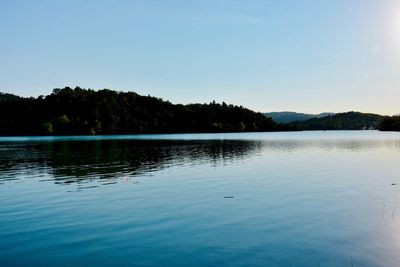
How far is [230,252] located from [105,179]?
103ft

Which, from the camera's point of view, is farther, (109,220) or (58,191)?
(58,191)

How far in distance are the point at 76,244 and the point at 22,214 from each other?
10112 mm

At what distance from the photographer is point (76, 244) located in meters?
21.5

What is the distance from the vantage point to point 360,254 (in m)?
19.3

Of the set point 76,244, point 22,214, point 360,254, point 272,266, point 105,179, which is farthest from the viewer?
point 105,179

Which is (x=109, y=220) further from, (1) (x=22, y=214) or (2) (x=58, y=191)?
(2) (x=58, y=191)

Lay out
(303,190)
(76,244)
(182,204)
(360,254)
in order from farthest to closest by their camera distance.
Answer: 1. (303,190)
2. (182,204)
3. (76,244)
4. (360,254)

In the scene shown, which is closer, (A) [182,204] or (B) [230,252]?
(B) [230,252]

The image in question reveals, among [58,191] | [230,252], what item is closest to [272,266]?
[230,252]

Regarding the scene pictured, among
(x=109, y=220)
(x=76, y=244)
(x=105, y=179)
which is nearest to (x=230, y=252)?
(x=76, y=244)

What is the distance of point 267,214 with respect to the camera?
28.5 meters

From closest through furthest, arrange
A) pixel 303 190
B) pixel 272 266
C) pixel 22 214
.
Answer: pixel 272 266 < pixel 22 214 < pixel 303 190

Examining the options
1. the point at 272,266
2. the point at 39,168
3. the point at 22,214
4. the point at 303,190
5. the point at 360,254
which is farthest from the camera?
the point at 39,168

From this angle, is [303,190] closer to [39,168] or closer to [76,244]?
[76,244]
